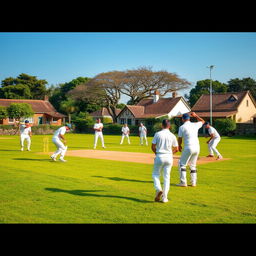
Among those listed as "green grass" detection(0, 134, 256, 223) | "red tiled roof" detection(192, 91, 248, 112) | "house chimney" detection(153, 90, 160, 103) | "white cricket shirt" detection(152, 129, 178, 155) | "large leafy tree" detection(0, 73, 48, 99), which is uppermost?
"large leafy tree" detection(0, 73, 48, 99)

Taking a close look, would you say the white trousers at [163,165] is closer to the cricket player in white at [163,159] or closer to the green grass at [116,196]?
the cricket player in white at [163,159]

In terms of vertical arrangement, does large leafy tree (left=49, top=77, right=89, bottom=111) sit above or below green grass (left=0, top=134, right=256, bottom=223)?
above

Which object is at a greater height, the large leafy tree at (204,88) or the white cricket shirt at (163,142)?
the large leafy tree at (204,88)

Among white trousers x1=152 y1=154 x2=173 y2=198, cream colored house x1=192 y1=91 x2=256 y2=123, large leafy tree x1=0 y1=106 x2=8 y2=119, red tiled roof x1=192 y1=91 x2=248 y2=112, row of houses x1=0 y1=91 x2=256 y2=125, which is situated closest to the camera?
white trousers x1=152 y1=154 x2=173 y2=198

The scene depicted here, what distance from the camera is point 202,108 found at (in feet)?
193

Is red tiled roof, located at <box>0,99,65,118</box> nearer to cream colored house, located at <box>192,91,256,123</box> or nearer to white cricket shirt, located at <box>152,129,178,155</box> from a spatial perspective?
cream colored house, located at <box>192,91,256,123</box>

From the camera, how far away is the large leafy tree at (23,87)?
8044cm

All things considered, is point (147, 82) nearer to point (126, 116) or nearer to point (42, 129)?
point (126, 116)

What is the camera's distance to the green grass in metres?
6.61

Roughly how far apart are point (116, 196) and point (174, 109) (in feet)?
181

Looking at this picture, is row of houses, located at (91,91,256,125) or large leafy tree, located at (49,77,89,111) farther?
large leafy tree, located at (49,77,89,111)

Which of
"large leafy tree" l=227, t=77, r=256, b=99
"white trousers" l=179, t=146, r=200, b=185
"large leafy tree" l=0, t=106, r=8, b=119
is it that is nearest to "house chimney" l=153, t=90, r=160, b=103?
"large leafy tree" l=227, t=77, r=256, b=99

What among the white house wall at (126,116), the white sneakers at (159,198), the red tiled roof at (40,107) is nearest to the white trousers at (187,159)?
the white sneakers at (159,198)
